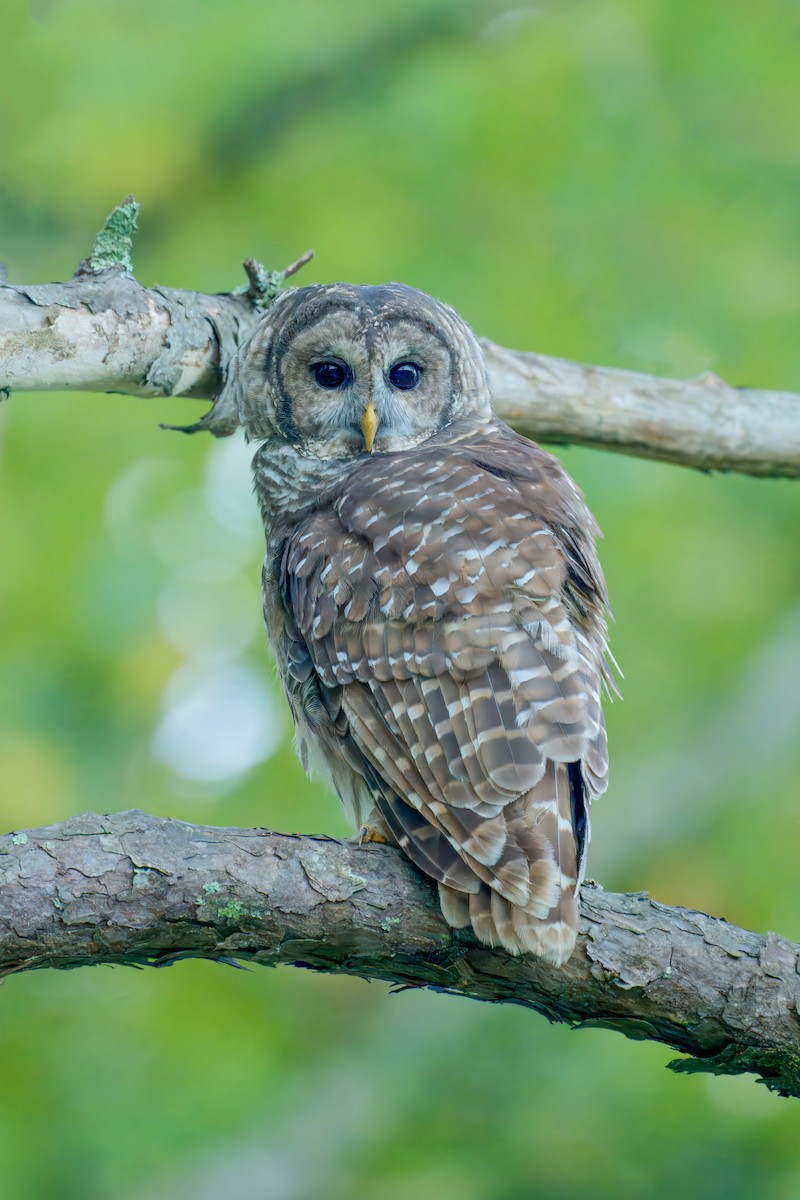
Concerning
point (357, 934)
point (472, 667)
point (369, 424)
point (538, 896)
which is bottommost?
point (357, 934)

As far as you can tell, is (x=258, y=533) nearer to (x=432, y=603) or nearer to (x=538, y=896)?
(x=432, y=603)

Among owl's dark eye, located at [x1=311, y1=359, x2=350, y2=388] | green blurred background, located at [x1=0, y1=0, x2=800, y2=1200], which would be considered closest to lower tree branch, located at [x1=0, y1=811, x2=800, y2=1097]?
owl's dark eye, located at [x1=311, y1=359, x2=350, y2=388]

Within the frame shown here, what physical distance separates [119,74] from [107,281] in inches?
124

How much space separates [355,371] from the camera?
12.3 ft

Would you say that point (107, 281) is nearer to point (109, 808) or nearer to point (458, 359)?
point (458, 359)

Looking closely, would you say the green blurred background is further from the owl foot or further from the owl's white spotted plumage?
the owl foot

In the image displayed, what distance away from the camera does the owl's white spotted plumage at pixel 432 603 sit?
269 centimetres

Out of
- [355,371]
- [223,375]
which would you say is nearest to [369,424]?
[355,371]

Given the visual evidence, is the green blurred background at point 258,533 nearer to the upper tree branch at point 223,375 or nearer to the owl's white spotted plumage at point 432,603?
the upper tree branch at point 223,375

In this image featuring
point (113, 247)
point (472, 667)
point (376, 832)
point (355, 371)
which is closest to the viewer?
point (472, 667)

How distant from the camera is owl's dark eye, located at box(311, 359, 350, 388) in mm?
3797

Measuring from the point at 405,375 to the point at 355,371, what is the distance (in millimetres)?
189

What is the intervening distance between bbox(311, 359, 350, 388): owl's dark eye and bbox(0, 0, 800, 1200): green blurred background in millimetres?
2337

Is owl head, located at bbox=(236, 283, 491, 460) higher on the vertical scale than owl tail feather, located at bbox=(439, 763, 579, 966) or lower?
higher
